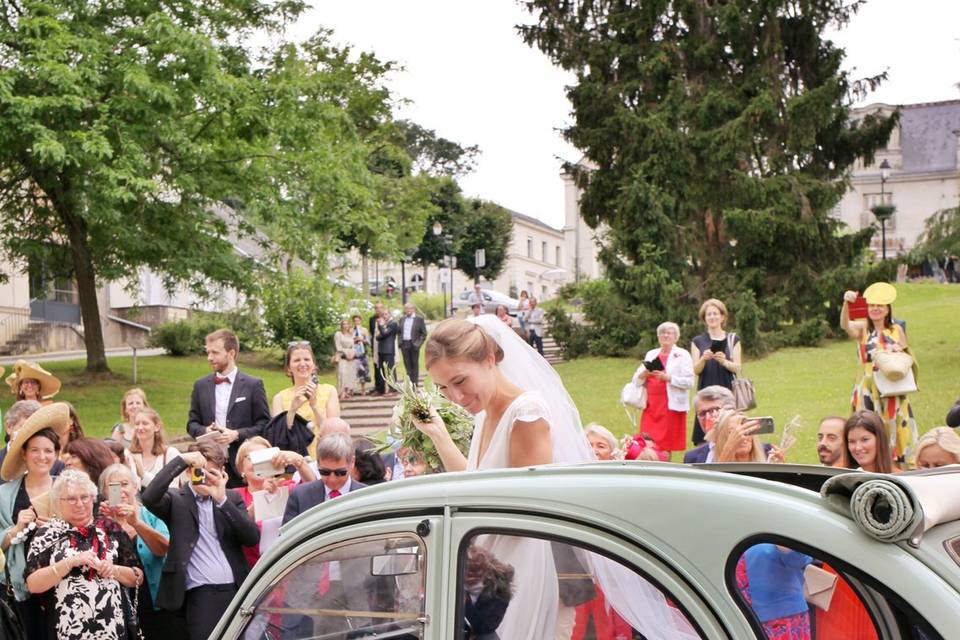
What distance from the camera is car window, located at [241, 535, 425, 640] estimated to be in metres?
3.08

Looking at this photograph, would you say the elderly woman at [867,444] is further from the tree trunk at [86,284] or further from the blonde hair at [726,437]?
the tree trunk at [86,284]

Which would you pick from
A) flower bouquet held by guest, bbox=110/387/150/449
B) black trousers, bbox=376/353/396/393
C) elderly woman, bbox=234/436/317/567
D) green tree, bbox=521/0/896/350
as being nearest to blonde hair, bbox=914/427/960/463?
elderly woman, bbox=234/436/317/567

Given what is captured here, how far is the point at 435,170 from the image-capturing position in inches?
3489

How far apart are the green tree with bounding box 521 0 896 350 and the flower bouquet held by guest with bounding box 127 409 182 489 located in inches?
972

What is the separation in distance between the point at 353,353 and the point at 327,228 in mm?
3146

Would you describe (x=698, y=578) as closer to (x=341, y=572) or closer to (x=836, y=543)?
(x=836, y=543)

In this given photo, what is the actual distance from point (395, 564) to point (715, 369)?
32.0ft

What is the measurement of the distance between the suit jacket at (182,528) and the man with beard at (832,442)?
385 cm

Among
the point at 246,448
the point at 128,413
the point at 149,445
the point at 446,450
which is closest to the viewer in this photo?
the point at 446,450

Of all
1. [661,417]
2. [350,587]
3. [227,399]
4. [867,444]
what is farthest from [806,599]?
[661,417]

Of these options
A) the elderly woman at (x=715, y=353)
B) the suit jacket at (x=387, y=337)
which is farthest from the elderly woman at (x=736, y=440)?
the suit jacket at (x=387, y=337)

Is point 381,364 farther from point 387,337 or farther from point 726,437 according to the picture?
point 726,437

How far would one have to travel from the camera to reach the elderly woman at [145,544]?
7.01m

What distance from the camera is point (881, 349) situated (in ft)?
35.3
